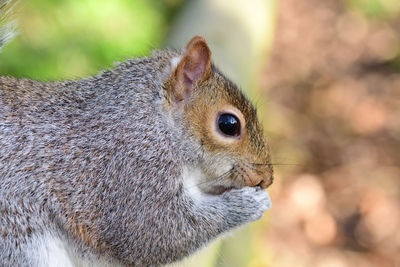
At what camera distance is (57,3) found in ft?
11.6

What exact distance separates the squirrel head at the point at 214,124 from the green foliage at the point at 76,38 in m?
1.53

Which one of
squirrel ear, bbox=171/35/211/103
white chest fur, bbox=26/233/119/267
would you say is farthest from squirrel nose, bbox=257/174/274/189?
white chest fur, bbox=26/233/119/267

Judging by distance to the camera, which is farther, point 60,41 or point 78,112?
point 60,41

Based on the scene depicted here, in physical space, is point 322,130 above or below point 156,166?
above

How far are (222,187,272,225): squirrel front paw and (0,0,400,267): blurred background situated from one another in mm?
369

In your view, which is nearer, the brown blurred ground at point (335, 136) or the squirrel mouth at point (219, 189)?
the squirrel mouth at point (219, 189)

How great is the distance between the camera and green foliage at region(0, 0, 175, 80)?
3387mm

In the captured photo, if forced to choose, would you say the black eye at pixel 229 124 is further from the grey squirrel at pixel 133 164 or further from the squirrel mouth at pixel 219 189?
the squirrel mouth at pixel 219 189

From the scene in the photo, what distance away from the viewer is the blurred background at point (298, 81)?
10.8 ft

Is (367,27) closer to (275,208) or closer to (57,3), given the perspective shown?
(275,208)

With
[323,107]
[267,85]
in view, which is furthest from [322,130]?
[267,85]

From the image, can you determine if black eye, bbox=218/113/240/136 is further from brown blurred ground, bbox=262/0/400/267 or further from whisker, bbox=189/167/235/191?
brown blurred ground, bbox=262/0/400/267

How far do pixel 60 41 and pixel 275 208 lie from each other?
197cm

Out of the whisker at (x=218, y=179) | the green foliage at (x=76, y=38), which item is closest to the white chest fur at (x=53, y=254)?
the whisker at (x=218, y=179)
